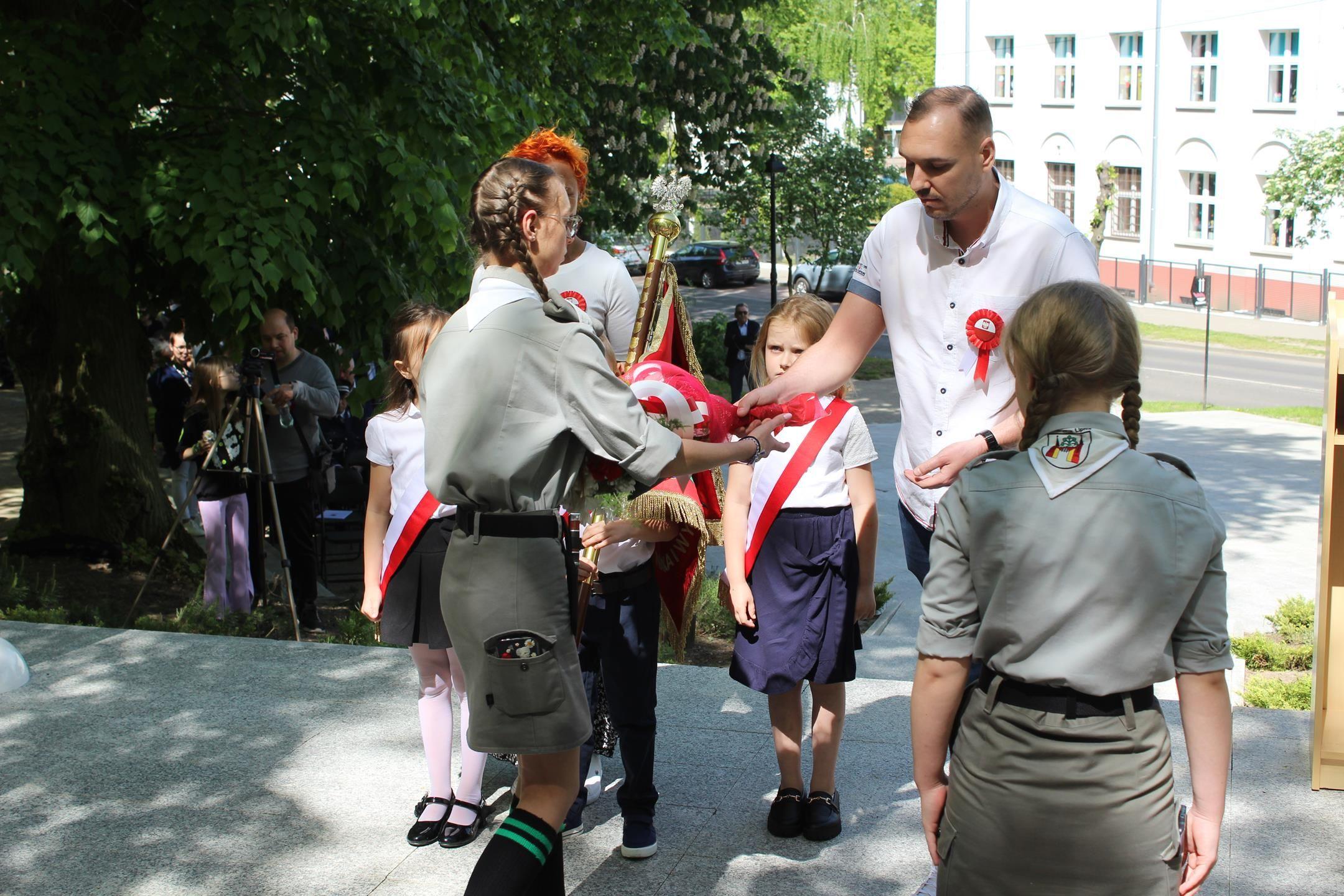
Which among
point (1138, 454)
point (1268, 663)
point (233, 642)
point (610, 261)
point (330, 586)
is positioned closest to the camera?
point (1138, 454)

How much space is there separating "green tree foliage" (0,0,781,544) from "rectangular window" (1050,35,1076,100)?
31.2 metres

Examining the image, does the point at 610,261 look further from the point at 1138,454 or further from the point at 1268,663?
the point at 1268,663

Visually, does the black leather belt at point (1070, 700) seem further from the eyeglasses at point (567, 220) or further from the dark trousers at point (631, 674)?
the dark trousers at point (631, 674)

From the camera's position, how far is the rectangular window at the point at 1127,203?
35781 mm

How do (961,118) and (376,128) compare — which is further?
(376,128)

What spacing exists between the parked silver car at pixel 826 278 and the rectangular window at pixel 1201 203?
8.90m

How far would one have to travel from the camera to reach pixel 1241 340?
27922 mm

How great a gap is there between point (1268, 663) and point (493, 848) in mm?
5462

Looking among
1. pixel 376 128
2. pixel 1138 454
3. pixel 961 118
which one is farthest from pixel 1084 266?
pixel 376 128

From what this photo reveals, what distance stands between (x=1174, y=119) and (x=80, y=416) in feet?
103

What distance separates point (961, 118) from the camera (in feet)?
9.98

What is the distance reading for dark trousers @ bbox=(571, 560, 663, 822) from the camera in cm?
389

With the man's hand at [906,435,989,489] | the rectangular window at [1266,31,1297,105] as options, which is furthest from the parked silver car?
the man's hand at [906,435,989,489]

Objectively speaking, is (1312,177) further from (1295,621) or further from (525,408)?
(525,408)
